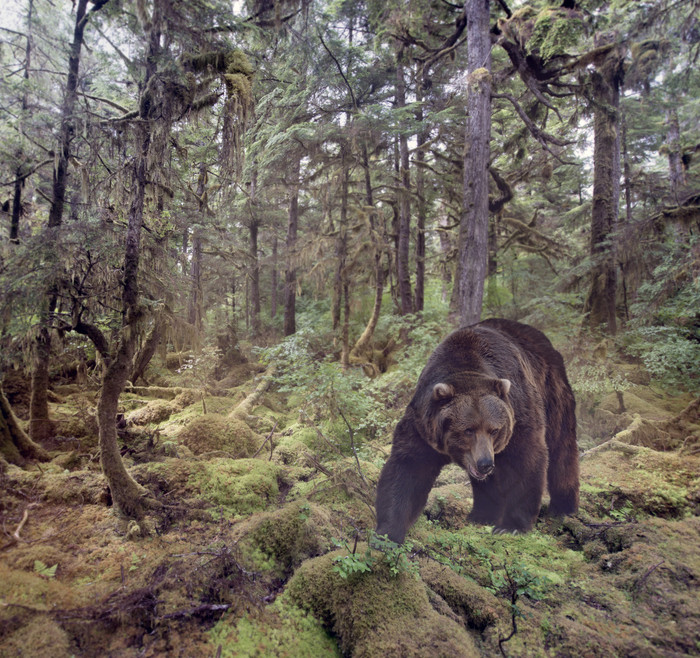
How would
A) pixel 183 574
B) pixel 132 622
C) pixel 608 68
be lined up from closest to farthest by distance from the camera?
pixel 132 622 < pixel 183 574 < pixel 608 68

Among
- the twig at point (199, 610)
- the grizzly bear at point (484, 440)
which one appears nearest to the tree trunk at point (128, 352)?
the twig at point (199, 610)

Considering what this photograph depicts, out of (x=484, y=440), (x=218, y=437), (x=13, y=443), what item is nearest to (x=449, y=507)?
(x=484, y=440)

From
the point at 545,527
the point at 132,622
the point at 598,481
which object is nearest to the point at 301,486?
the point at 132,622

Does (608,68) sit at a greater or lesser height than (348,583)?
greater

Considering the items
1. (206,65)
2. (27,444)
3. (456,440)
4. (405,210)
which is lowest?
(27,444)

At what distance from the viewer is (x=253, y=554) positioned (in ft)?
10.1

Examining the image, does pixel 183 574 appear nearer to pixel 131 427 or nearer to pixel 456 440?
pixel 456 440

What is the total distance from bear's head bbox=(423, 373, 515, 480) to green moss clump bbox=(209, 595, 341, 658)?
1.62m

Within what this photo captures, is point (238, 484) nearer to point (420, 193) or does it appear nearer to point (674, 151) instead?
point (420, 193)

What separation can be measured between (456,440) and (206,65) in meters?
4.75

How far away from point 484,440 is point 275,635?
6.80 ft

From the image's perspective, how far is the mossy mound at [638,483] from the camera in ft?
13.5

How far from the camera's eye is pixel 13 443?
4496 millimetres

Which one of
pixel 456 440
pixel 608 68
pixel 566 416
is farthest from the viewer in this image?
pixel 608 68
